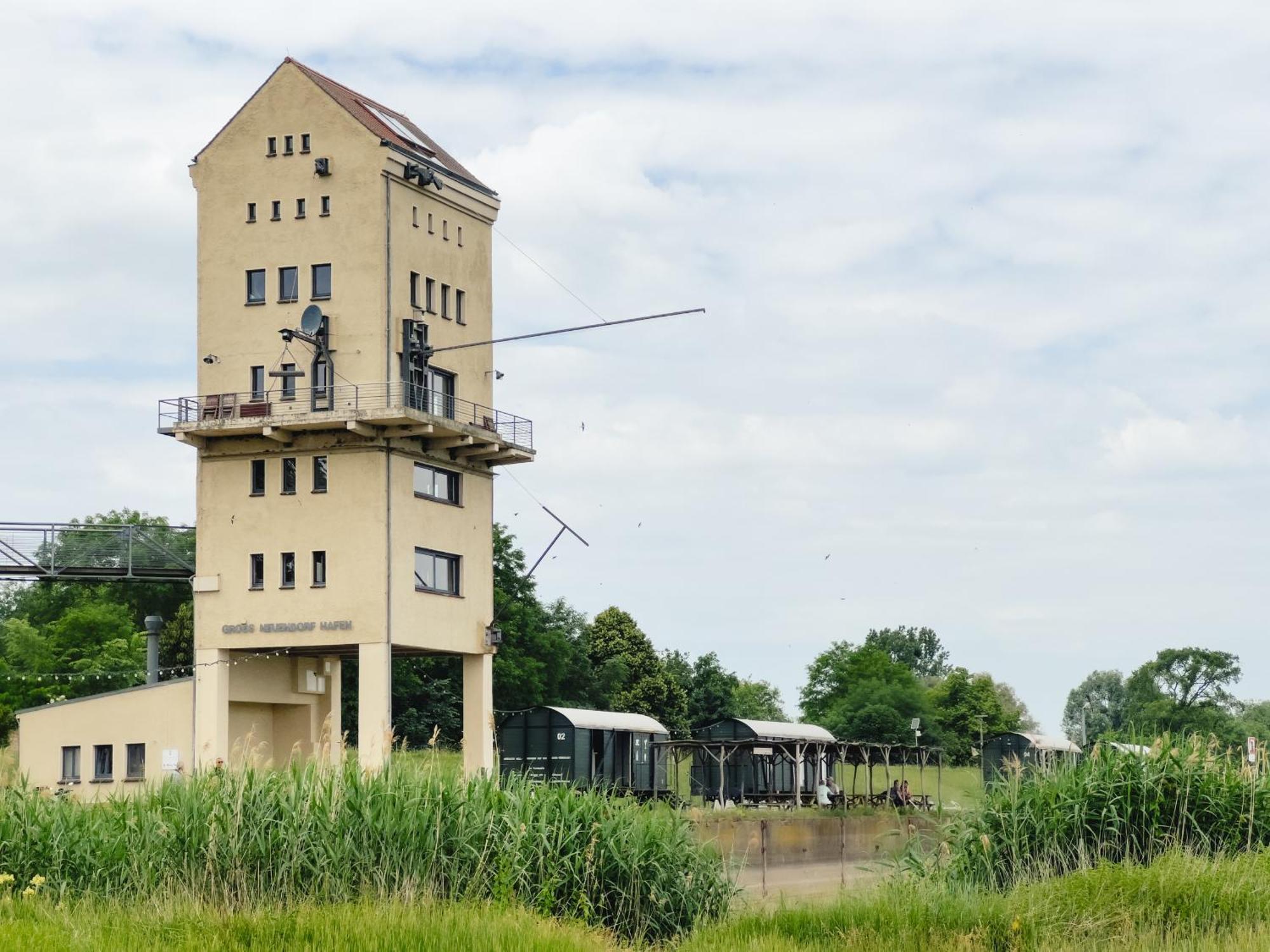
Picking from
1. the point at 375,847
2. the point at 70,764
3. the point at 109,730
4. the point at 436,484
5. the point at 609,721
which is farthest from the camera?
the point at 609,721

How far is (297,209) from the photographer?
5228 centimetres

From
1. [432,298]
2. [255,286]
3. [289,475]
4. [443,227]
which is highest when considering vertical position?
[443,227]

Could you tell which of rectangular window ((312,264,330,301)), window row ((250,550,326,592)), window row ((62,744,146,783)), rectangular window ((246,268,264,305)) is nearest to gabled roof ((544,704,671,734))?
window row ((250,550,326,592))

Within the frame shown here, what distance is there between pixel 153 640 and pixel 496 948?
143 ft

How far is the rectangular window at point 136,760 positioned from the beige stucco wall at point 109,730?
0.37 ft

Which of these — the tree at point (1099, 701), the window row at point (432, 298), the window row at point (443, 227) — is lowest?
the tree at point (1099, 701)

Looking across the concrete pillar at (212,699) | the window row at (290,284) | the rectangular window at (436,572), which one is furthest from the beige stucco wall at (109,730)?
the window row at (290,284)

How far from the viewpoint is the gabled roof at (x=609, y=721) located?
59.6 meters

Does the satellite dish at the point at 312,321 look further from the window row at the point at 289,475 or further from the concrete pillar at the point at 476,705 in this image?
the concrete pillar at the point at 476,705

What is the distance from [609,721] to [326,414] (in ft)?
55.2

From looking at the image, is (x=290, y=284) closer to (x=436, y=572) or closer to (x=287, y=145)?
(x=287, y=145)

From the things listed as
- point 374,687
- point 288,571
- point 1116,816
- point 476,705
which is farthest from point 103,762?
point 1116,816

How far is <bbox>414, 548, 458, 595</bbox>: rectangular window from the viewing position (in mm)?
51844

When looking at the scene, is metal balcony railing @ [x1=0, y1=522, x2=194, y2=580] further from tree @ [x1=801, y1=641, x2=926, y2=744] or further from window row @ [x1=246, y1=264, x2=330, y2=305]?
tree @ [x1=801, y1=641, x2=926, y2=744]
